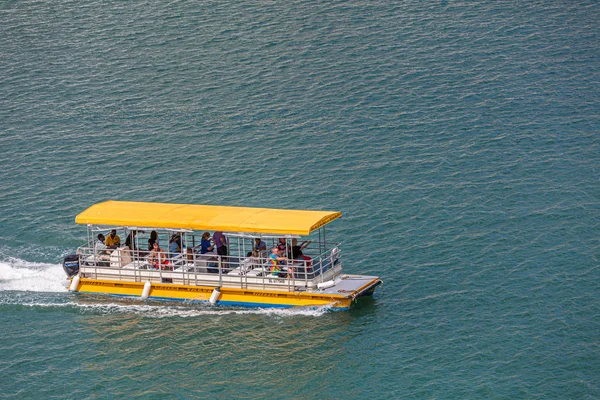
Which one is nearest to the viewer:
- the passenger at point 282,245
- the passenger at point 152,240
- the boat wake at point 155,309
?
the boat wake at point 155,309

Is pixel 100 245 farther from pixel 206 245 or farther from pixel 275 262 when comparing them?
pixel 275 262

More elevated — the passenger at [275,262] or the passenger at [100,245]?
the passenger at [100,245]

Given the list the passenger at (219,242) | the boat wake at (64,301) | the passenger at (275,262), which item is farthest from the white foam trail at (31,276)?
the passenger at (275,262)

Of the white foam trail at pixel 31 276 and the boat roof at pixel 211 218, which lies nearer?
the boat roof at pixel 211 218

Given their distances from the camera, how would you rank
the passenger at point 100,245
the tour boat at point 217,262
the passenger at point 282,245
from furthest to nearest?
the passenger at point 100,245 < the passenger at point 282,245 < the tour boat at point 217,262

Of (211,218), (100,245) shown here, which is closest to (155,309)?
(211,218)

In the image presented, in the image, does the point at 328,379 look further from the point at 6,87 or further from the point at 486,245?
the point at 6,87

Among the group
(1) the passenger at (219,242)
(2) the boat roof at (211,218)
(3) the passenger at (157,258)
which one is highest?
(2) the boat roof at (211,218)

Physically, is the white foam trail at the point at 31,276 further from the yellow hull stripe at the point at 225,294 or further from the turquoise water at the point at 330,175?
the yellow hull stripe at the point at 225,294
